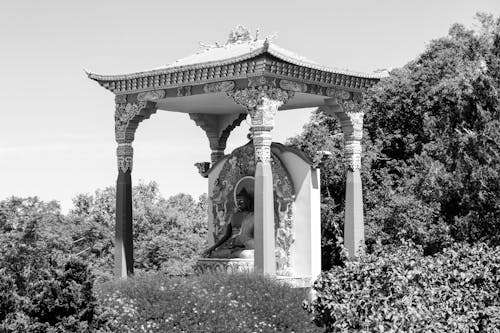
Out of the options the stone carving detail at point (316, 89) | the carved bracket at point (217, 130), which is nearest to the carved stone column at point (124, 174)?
the carved bracket at point (217, 130)

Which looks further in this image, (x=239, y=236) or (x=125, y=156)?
(x=125, y=156)

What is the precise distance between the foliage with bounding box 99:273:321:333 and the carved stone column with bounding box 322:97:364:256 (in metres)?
4.11

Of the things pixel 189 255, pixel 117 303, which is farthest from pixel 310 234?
pixel 189 255

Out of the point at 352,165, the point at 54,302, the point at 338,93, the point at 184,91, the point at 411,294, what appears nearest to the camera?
the point at 54,302

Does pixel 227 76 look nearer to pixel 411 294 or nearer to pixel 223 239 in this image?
pixel 223 239

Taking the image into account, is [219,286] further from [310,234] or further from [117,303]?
[310,234]

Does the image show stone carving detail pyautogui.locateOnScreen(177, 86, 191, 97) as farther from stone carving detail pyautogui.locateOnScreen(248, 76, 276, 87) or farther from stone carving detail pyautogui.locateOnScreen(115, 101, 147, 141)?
stone carving detail pyautogui.locateOnScreen(248, 76, 276, 87)

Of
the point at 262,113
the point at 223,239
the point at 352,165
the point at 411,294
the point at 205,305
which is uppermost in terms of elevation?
the point at 262,113

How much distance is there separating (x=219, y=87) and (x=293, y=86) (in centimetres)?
127

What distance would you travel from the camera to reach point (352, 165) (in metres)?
16.3

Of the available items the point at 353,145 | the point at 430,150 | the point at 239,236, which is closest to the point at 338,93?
the point at 353,145

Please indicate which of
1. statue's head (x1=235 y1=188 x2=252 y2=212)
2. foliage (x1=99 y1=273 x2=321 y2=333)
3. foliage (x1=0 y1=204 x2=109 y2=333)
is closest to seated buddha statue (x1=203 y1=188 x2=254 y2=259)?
statue's head (x1=235 y1=188 x2=252 y2=212)

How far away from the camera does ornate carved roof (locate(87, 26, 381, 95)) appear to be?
13.6 metres

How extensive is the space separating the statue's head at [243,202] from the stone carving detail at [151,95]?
2.53m
